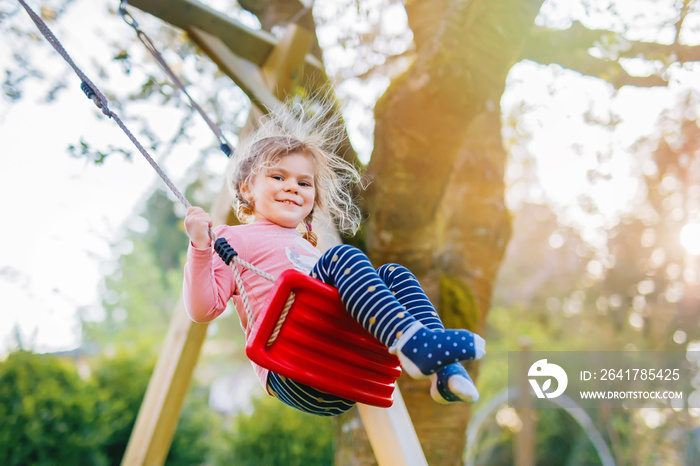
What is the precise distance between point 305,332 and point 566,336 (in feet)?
36.6

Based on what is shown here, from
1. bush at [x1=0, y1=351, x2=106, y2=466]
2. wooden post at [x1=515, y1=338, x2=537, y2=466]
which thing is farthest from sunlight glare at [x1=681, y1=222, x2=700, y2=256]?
bush at [x1=0, y1=351, x2=106, y2=466]

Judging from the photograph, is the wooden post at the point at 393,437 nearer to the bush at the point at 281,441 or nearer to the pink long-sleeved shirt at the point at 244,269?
the pink long-sleeved shirt at the point at 244,269

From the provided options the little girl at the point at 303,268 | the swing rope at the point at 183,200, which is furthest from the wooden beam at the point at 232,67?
the swing rope at the point at 183,200

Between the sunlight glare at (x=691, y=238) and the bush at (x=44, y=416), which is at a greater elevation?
the sunlight glare at (x=691, y=238)

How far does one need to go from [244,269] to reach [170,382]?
139 cm

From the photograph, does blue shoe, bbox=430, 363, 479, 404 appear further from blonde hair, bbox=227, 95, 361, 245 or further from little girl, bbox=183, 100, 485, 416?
blonde hair, bbox=227, 95, 361, 245

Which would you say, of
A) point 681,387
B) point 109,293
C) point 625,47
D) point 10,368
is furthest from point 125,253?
point 625,47

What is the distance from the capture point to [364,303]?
4.65 feet

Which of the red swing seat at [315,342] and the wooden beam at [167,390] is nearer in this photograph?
the red swing seat at [315,342]

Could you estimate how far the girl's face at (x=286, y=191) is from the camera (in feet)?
6.15

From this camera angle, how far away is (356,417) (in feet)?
9.56

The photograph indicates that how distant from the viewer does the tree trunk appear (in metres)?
2.83

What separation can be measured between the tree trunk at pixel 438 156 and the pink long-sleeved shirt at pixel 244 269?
1.12m

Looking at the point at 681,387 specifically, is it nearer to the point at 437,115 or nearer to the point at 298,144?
the point at 437,115
